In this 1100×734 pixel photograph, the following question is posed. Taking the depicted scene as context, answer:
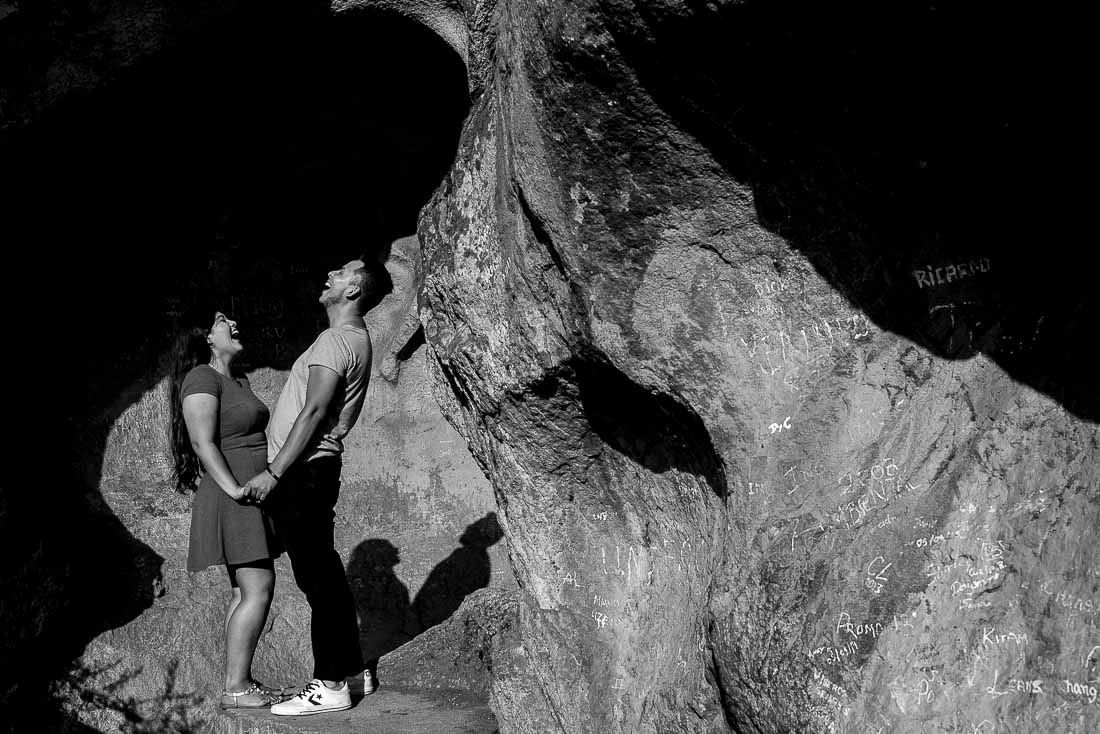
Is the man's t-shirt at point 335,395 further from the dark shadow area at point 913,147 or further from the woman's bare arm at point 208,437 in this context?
the dark shadow area at point 913,147

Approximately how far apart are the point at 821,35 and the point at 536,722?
2137 mm

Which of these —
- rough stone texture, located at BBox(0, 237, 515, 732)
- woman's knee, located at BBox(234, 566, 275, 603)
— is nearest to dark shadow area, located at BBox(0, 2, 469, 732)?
rough stone texture, located at BBox(0, 237, 515, 732)

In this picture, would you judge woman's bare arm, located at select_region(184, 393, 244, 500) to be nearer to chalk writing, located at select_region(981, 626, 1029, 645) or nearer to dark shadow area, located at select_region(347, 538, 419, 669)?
dark shadow area, located at select_region(347, 538, 419, 669)

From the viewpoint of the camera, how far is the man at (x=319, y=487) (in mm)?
3594

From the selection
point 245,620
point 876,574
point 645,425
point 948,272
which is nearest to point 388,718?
point 245,620

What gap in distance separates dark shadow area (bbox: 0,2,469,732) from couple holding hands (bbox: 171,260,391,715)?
133 cm

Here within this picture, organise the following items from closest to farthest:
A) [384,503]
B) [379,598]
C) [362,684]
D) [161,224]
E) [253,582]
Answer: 1. [253,582]
2. [362,684]
3. [161,224]
4. [379,598]
5. [384,503]

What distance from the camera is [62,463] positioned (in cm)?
523

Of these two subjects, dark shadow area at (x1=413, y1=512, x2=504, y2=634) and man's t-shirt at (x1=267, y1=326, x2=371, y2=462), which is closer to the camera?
man's t-shirt at (x1=267, y1=326, x2=371, y2=462)

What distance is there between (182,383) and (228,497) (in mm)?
464

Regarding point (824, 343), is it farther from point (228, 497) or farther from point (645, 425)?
point (228, 497)

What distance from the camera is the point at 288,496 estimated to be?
11.9 ft

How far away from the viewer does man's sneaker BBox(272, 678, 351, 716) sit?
3617mm

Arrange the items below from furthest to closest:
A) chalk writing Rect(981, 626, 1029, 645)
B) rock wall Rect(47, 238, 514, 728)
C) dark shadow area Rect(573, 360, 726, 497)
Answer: rock wall Rect(47, 238, 514, 728) < dark shadow area Rect(573, 360, 726, 497) < chalk writing Rect(981, 626, 1029, 645)
